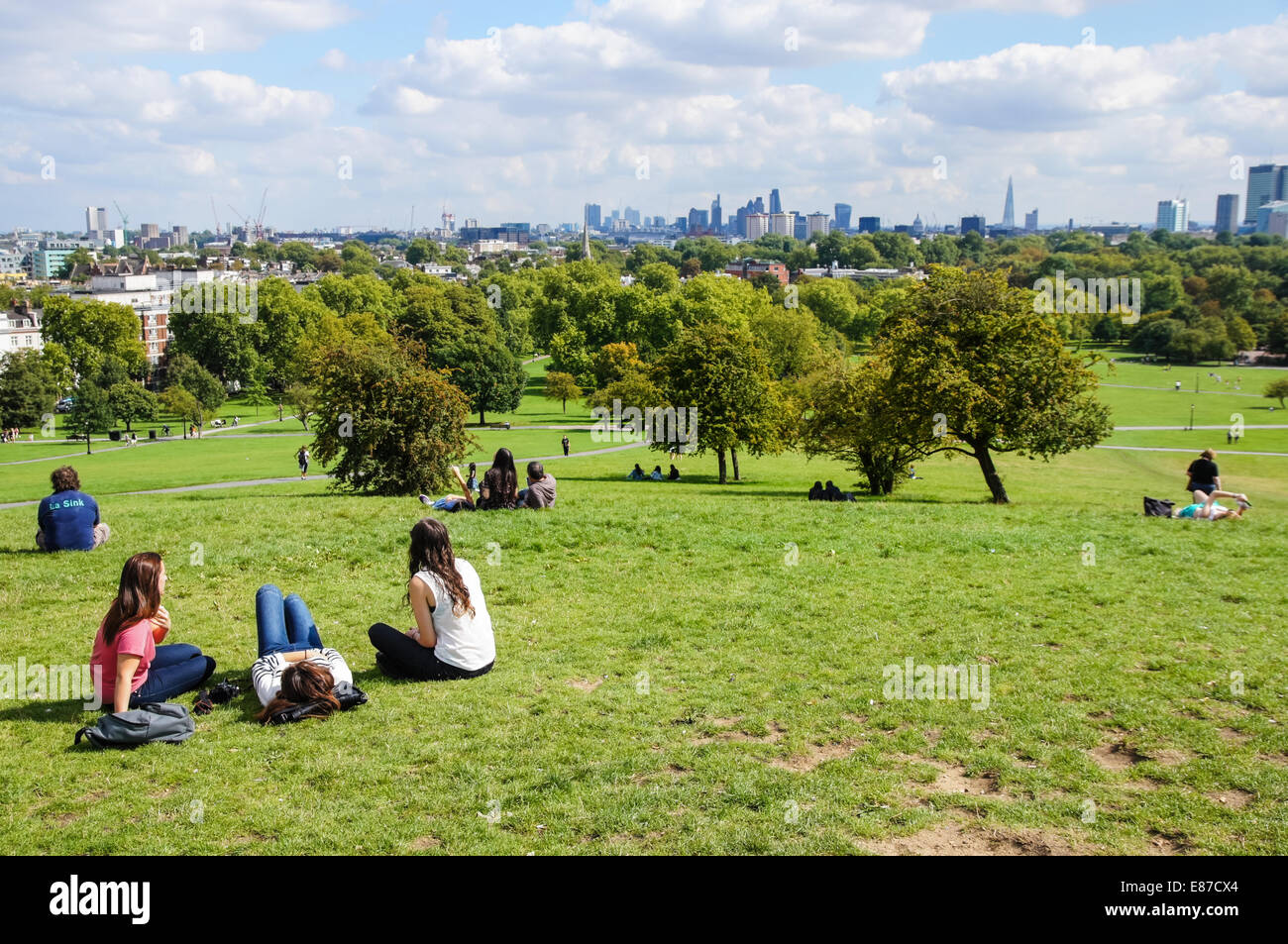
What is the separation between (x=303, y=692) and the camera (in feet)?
28.8

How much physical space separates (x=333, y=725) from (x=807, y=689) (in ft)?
14.8

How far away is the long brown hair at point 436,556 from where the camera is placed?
9.33m

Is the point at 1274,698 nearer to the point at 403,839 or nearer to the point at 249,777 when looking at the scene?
the point at 403,839

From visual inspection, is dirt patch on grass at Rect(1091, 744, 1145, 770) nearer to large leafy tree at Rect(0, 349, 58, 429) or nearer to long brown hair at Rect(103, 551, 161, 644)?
long brown hair at Rect(103, 551, 161, 644)

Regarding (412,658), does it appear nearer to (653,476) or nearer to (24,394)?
(653,476)

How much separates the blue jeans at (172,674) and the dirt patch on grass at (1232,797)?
8849 millimetres

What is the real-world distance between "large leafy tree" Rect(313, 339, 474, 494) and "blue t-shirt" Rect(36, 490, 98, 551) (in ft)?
41.1

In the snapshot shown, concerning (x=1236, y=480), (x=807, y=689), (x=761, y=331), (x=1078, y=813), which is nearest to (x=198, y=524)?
(x=807, y=689)

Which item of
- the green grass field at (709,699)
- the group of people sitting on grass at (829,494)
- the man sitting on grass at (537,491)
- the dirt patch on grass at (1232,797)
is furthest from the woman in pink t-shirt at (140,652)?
the group of people sitting on grass at (829,494)

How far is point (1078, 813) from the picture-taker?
7.08 m

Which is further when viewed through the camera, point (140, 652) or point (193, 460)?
point (193, 460)

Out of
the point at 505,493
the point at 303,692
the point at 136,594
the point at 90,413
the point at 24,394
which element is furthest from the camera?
the point at 24,394

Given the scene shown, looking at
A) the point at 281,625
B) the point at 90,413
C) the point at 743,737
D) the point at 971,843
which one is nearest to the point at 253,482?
the point at 281,625

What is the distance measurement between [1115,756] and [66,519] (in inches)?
565
